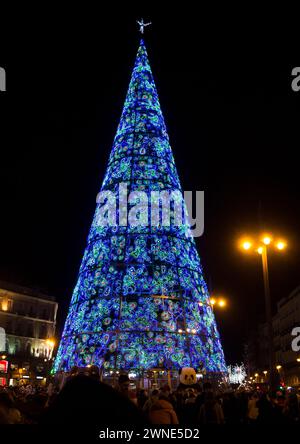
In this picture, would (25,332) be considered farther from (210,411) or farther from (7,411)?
(7,411)

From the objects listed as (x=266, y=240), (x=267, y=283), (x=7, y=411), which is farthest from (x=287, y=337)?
(x=7, y=411)

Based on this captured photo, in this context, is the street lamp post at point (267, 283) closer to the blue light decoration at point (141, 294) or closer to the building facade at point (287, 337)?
the blue light decoration at point (141, 294)

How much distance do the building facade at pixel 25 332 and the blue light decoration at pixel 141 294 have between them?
37.4 m

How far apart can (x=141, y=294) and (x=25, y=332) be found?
1789 inches

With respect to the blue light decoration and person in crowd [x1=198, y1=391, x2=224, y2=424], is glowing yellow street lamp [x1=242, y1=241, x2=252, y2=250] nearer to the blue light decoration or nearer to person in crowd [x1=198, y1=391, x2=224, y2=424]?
the blue light decoration

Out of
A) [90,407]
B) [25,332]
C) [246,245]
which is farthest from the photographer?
[25,332]

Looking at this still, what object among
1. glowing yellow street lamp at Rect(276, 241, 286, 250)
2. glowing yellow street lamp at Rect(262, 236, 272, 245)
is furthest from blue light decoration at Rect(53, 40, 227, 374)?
glowing yellow street lamp at Rect(262, 236, 272, 245)

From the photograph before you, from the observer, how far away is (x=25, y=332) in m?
59.4

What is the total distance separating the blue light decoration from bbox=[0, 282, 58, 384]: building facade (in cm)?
3744

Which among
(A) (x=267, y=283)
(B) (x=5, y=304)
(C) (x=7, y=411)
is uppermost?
(B) (x=5, y=304)

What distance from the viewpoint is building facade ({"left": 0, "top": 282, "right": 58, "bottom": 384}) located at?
55094 mm

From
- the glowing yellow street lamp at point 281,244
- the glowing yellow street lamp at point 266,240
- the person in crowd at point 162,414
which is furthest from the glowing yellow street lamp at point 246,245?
the person in crowd at point 162,414

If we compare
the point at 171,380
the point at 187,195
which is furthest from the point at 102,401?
the point at 187,195

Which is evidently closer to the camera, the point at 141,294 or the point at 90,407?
the point at 90,407
